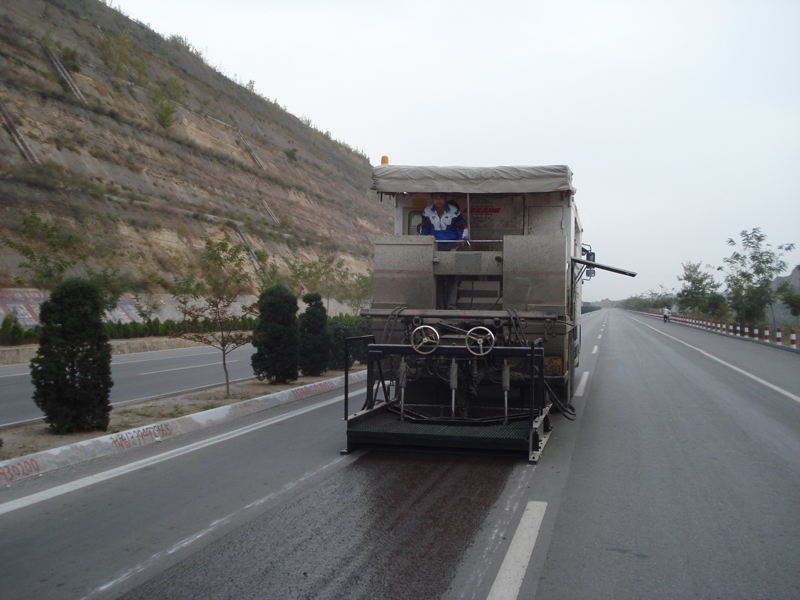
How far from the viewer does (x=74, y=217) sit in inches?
1272

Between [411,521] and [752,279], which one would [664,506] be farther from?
[752,279]

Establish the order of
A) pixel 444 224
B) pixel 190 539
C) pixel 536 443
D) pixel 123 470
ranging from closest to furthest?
pixel 190 539 < pixel 123 470 < pixel 536 443 < pixel 444 224

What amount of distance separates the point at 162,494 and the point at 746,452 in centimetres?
634

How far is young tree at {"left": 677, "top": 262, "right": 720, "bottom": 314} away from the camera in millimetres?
58594

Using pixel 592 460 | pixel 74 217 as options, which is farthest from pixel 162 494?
pixel 74 217

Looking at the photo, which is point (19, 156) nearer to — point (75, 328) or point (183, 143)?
point (183, 143)

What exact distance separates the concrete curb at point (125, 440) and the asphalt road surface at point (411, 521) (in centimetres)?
18

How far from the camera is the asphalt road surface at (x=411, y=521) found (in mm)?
3730

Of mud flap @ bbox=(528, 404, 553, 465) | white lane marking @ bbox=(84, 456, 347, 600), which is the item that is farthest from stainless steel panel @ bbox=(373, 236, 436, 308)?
white lane marking @ bbox=(84, 456, 347, 600)

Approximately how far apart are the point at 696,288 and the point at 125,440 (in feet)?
205

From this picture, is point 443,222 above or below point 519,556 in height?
above

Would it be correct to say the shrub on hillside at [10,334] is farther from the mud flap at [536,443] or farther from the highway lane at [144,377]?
the mud flap at [536,443]

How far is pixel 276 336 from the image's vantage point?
12211 millimetres

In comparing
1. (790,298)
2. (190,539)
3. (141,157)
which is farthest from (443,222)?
(141,157)
